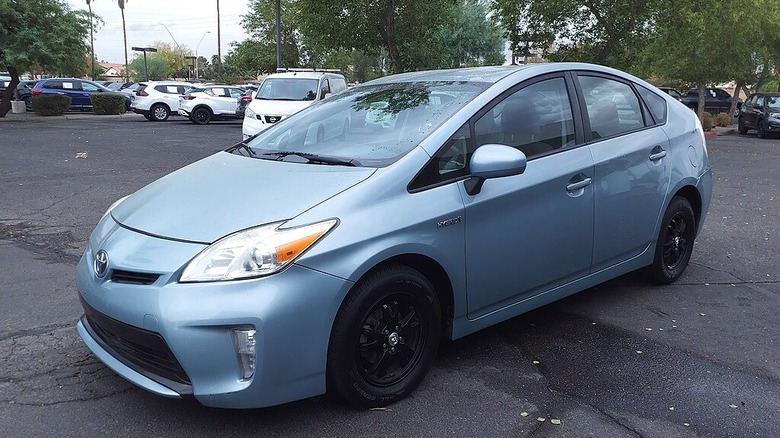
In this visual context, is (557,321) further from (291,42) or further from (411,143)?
(291,42)

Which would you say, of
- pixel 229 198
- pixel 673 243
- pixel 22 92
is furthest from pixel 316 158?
pixel 22 92

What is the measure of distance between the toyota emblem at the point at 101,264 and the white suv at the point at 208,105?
24.6m

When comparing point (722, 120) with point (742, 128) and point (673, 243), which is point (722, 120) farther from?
point (673, 243)

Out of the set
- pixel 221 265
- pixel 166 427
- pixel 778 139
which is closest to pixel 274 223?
pixel 221 265

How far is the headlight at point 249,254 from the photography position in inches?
109

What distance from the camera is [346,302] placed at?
2.92 meters

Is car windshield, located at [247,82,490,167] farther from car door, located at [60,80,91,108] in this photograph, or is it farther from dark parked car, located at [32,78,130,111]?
car door, located at [60,80,91,108]

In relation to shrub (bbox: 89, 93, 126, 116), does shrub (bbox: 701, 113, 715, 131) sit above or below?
below

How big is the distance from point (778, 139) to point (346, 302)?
78.7 ft

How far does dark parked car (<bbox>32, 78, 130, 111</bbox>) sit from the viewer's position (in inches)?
1182

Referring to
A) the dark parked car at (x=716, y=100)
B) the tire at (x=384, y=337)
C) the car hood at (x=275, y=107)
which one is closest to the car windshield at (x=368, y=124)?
the tire at (x=384, y=337)

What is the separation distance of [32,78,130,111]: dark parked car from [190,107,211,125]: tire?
763 cm

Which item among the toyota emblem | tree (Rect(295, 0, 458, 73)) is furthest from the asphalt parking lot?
tree (Rect(295, 0, 458, 73))

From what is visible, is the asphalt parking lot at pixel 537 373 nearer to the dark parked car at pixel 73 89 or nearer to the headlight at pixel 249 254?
the headlight at pixel 249 254
